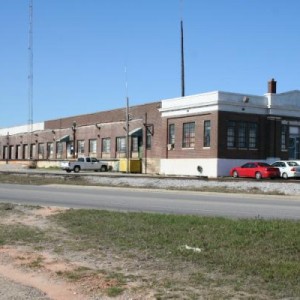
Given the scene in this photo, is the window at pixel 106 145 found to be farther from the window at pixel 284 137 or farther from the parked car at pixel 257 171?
the parked car at pixel 257 171

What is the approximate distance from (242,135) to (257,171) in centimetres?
718

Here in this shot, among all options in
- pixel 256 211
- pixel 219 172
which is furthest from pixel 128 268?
pixel 219 172

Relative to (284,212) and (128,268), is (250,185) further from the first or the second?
(128,268)

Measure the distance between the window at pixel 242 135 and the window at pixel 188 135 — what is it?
3801 mm

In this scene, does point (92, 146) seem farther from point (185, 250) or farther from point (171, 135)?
point (185, 250)

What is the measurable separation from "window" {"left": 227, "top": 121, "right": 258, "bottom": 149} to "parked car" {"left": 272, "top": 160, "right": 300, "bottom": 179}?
20.1 ft

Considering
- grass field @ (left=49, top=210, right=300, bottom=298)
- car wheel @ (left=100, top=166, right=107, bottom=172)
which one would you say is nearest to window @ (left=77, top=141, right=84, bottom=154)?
car wheel @ (left=100, top=166, right=107, bottom=172)

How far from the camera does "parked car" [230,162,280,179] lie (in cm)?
Result: 4147

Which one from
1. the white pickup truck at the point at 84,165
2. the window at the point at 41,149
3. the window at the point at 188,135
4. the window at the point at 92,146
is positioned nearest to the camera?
the window at the point at 188,135

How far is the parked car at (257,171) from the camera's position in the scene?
41.5 m

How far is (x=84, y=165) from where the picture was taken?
61281 mm

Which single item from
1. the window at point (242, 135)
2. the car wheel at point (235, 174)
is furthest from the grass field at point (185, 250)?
the window at point (242, 135)

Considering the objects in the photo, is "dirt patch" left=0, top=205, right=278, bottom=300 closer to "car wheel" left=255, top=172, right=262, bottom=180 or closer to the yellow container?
"car wheel" left=255, top=172, right=262, bottom=180

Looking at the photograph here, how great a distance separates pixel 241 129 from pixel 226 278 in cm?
4222
